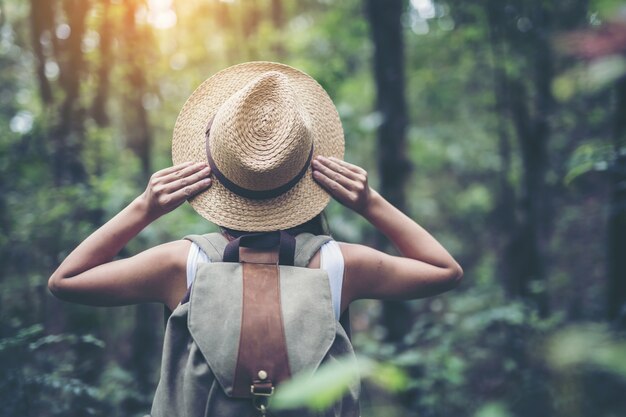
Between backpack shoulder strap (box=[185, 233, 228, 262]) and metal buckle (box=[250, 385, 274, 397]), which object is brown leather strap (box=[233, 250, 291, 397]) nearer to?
metal buckle (box=[250, 385, 274, 397])

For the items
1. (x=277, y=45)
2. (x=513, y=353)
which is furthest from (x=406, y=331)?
(x=277, y=45)

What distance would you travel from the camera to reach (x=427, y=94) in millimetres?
9578

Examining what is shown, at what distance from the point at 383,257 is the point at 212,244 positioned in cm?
72

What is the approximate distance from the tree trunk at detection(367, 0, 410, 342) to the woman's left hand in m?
2.60

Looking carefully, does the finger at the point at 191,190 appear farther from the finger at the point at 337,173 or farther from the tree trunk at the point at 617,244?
the tree trunk at the point at 617,244

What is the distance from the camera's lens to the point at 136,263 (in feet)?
6.84

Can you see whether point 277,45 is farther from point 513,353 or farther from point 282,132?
point 282,132

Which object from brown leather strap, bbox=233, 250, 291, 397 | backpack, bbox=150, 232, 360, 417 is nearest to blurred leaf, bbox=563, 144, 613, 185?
backpack, bbox=150, 232, 360, 417

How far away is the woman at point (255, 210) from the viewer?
2105 mm

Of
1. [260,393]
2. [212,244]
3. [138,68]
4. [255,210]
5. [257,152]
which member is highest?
[138,68]

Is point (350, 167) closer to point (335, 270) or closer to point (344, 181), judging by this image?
point (344, 181)

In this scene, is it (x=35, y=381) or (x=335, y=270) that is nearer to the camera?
(x=335, y=270)

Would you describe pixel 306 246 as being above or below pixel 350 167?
below

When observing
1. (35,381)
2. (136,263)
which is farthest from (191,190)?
(35,381)
